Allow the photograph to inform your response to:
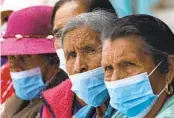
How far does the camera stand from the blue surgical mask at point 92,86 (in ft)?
8.36

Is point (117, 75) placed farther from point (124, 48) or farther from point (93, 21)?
point (93, 21)

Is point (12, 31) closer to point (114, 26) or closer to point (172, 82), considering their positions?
point (114, 26)

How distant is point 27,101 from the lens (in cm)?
343

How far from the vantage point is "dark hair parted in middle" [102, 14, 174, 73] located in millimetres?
2252

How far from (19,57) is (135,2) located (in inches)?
36.0

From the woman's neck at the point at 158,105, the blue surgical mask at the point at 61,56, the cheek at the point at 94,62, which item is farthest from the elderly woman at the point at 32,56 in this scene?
the woman's neck at the point at 158,105

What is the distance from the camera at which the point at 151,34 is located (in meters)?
2.27

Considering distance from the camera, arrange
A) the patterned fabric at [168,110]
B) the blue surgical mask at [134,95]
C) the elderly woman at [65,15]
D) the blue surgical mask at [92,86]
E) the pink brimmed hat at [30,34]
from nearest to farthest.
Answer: the patterned fabric at [168,110]
the blue surgical mask at [134,95]
the blue surgical mask at [92,86]
the elderly woman at [65,15]
the pink brimmed hat at [30,34]

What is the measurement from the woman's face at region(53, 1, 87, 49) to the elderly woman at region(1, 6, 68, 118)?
253 mm

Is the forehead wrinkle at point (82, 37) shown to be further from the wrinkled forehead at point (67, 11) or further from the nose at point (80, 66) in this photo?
the wrinkled forehead at point (67, 11)

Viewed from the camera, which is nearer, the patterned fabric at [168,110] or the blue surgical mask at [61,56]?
the patterned fabric at [168,110]

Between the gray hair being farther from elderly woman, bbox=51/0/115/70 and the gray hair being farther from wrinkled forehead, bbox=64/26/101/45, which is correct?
elderly woman, bbox=51/0/115/70

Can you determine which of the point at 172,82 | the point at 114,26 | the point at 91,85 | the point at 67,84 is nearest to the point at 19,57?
the point at 67,84

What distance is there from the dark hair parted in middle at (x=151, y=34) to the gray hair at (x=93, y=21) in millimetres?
220
